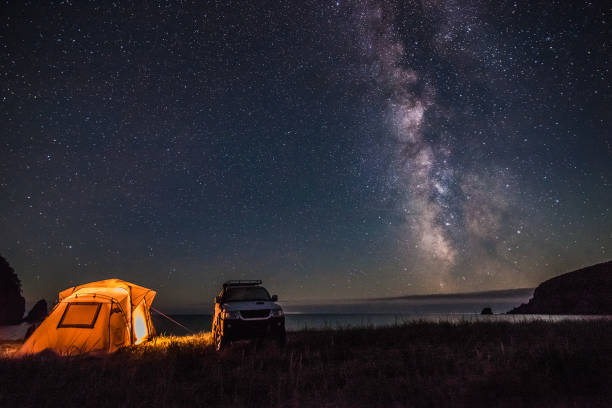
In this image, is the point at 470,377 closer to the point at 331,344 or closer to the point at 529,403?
the point at 529,403

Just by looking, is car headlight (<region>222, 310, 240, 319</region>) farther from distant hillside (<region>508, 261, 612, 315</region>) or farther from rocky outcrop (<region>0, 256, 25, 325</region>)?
rocky outcrop (<region>0, 256, 25, 325</region>)

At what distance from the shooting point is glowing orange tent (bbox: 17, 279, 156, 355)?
1200cm

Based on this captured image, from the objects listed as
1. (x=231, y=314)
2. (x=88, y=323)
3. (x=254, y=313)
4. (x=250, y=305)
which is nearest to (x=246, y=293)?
(x=250, y=305)

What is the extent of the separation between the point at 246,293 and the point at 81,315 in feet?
19.1

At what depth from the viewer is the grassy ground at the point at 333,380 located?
5.61m

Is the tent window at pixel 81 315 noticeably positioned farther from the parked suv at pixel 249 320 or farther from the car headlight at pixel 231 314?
the car headlight at pixel 231 314

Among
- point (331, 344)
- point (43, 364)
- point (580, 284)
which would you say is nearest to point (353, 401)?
point (331, 344)

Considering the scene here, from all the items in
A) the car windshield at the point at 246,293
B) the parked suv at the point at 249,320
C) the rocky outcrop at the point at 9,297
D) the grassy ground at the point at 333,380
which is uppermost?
the rocky outcrop at the point at 9,297

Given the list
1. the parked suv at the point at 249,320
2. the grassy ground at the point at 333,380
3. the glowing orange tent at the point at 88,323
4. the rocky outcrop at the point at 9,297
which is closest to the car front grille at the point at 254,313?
the parked suv at the point at 249,320

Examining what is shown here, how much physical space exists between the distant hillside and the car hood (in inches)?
2917

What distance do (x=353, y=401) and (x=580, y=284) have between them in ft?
302

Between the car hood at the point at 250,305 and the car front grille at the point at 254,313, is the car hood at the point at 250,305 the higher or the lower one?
the higher one

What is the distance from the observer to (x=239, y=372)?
8.08m

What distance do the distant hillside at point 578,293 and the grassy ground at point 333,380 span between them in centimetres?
7327
